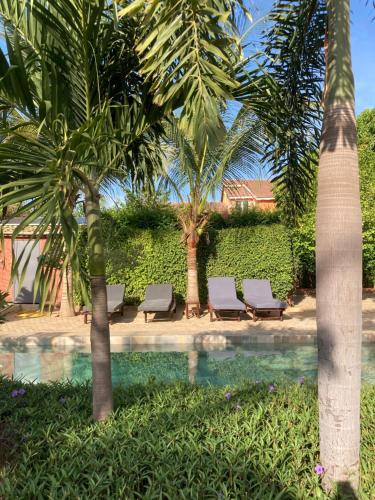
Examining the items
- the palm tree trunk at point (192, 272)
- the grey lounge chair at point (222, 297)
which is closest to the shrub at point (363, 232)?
the grey lounge chair at point (222, 297)

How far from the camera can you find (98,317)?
3348 millimetres

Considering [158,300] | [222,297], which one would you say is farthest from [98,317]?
[222,297]

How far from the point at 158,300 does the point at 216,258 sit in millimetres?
2455

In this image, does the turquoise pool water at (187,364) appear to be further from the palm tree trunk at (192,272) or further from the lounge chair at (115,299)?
the palm tree trunk at (192,272)

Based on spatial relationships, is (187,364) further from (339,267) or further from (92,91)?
(339,267)

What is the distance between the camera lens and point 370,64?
359 centimetres

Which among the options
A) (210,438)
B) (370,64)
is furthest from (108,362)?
(370,64)

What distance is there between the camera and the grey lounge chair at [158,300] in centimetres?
1038

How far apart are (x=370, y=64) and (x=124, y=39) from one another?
2165mm

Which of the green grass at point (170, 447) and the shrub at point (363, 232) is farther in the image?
the shrub at point (363, 232)

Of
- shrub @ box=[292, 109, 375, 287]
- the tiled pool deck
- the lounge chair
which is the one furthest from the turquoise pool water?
shrub @ box=[292, 109, 375, 287]

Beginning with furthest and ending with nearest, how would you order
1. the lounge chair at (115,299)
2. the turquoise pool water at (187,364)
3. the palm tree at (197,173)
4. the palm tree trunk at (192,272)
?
the palm tree trunk at (192,272) → the lounge chair at (115,299) → the palm tree at (197,173) → the turquoise pool water at (187,364)

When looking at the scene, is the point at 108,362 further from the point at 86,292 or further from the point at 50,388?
the point at 50,388

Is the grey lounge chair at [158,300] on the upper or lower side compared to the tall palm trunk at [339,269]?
lower
